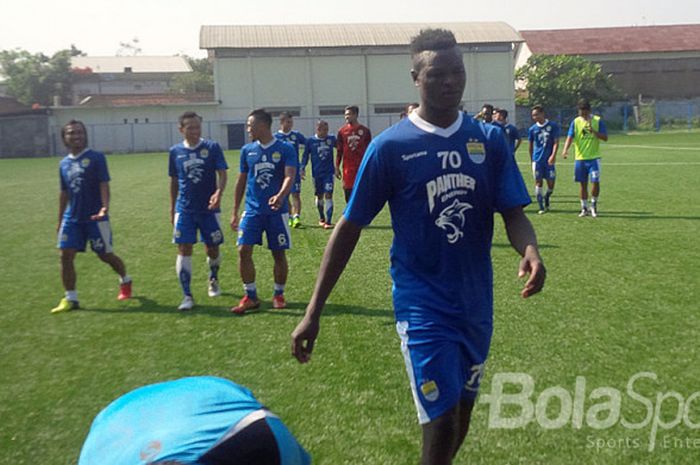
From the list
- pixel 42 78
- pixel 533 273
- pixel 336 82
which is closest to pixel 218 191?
pixel 533 273

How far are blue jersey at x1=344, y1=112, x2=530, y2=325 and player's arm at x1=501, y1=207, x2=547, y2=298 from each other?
89mm

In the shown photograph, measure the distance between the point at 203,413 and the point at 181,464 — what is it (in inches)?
4.3

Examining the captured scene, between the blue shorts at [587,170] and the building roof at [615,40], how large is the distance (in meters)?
56.4

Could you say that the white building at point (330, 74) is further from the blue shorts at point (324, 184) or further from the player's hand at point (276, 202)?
the player's hand at point (276, 202)

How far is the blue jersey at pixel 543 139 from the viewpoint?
53.9ft

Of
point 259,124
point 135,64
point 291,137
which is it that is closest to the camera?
point 259,124

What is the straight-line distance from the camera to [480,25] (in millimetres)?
62219

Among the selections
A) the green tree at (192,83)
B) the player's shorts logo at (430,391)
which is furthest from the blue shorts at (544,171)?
the green tree at (192,83)

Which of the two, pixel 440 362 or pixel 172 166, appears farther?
pixel 172 166

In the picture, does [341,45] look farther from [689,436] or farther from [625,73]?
[689,436]

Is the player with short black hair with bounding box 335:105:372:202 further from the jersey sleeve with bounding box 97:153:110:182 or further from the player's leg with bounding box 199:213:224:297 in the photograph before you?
the jersey sleeve with bounding box 97:153:110:182

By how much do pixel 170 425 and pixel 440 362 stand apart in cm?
227

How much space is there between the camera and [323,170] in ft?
51.0

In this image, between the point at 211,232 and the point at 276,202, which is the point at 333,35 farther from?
the point at 276,202
